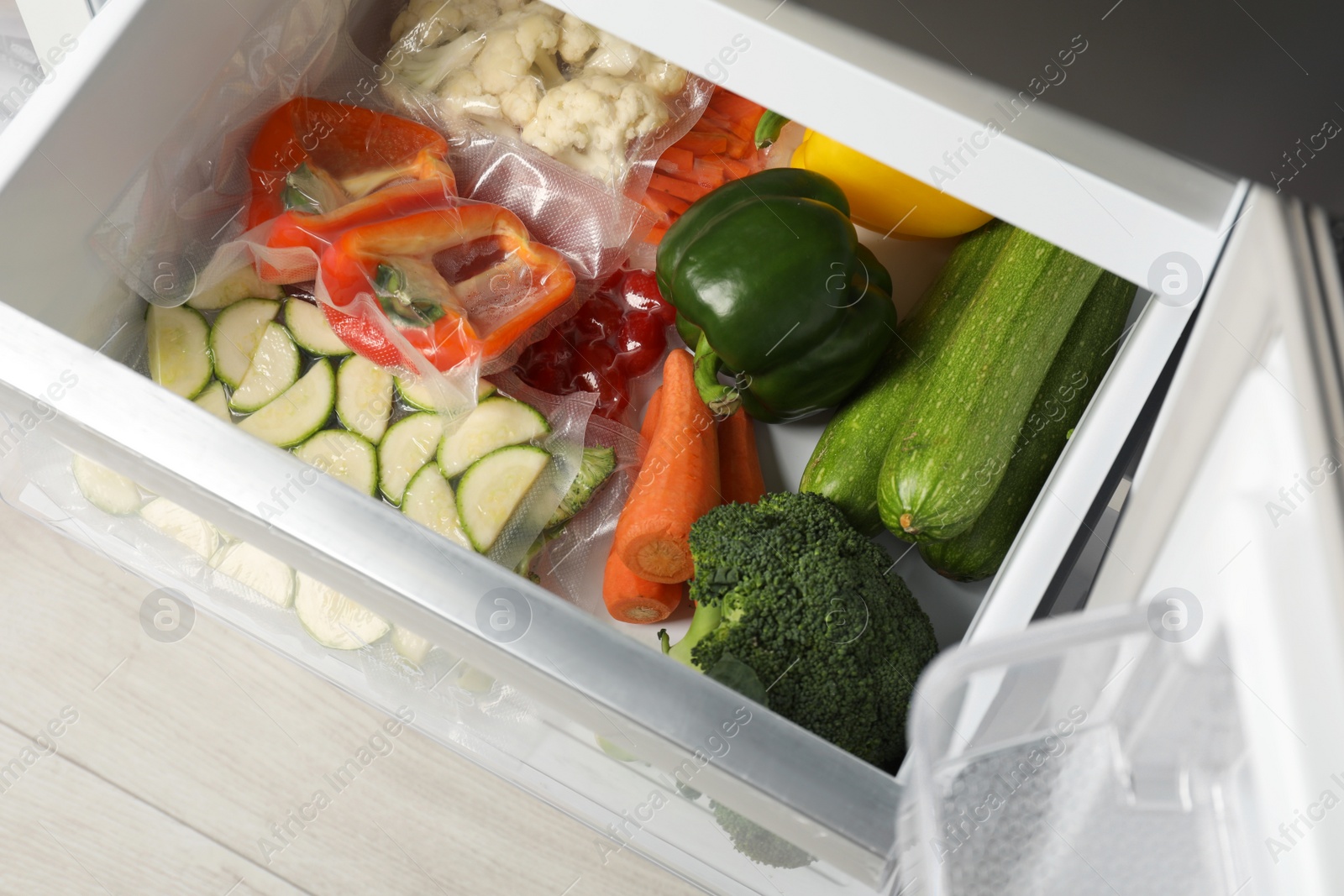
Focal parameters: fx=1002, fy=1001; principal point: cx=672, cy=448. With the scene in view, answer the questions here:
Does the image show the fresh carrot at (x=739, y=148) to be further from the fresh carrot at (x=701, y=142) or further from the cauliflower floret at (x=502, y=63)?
the cauliflower floret at (x=502, y=63)

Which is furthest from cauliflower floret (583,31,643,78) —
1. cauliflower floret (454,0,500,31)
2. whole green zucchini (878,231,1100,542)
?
whole green zucchini (878,231,1100,542)

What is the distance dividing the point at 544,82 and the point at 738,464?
0.41 meters

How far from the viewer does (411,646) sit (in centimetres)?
73

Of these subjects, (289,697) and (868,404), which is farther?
(289,697)

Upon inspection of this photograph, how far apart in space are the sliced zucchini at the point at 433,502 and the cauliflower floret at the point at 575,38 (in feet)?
1.35

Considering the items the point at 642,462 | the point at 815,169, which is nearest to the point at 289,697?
the point at 642,462

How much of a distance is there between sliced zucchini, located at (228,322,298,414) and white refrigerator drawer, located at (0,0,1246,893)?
0.15 meters

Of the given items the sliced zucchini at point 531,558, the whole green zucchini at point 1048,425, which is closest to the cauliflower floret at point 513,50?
the sliced zucchini at point 531,558

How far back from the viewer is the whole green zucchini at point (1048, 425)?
811 mm

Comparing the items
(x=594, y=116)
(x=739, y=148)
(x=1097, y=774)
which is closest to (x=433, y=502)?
(x=594, y=116)

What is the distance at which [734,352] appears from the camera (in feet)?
2.79

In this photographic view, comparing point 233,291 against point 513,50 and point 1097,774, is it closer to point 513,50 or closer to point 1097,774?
point 513,50

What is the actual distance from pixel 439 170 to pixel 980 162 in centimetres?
53

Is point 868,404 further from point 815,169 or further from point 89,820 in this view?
point 89,820
